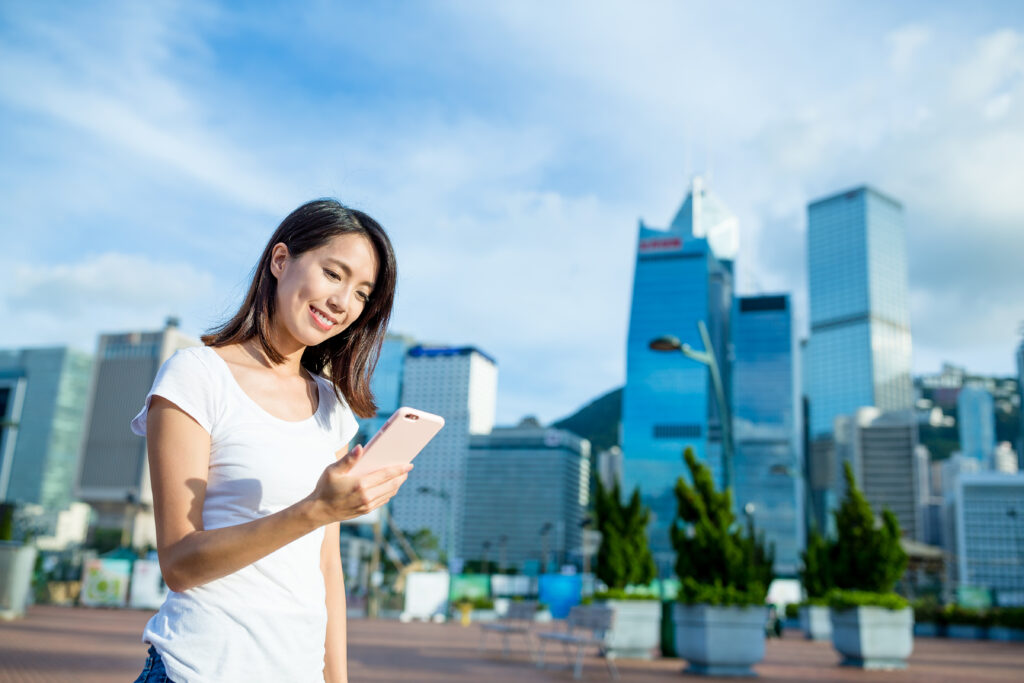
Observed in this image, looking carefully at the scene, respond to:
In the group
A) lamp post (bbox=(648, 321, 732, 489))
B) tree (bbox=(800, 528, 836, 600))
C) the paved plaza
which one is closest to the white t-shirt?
the paved plaza

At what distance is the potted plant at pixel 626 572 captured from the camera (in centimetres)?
1406

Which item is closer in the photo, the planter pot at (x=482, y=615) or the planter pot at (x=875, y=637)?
the planter pot at (x=875, y=637)

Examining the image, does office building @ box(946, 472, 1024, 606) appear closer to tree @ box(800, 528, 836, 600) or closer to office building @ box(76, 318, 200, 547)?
office building @ box(76, 318, 200, 547)

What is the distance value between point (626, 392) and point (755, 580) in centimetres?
10861

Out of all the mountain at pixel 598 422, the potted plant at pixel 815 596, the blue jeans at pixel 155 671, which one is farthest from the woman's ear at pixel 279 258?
the mountain at pixel 598 422

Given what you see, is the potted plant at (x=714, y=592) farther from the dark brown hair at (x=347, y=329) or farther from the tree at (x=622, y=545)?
the dark brown hair at (x=347, y=329)

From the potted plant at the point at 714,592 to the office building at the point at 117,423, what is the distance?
107 m

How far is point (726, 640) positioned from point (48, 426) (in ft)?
426

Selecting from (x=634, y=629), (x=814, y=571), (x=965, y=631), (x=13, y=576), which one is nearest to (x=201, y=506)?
(x=634, y=629)

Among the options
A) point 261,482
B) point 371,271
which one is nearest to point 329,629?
point 261,482

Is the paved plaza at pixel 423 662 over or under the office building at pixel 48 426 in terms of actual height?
under

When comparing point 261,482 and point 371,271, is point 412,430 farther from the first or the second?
point 371,271

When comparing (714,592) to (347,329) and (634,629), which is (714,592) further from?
(347,329)

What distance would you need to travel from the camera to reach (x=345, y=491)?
50.1 inches
